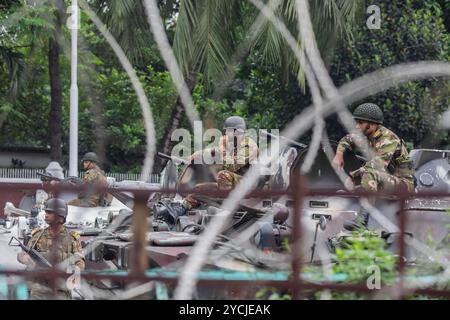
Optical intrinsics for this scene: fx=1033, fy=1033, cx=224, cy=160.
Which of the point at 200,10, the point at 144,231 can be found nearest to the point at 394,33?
the point at 200,10

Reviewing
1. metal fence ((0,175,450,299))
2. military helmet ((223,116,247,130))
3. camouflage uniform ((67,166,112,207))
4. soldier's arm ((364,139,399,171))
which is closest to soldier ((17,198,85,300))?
camouflage uniform ((67,166,112,207))

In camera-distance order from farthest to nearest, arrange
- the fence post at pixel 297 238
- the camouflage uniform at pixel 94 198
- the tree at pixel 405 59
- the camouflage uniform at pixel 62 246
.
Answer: the tree at pixel 405 59, the camouflage uniform at pixel 94 198, the camouflage uniform at pixel 62 246, the fence post at pixel 297 238

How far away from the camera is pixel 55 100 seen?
22.9 meters

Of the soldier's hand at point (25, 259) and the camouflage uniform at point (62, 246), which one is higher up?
the camouflage uniform at point (62, 246)

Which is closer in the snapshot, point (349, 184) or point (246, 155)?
point (349, 184)

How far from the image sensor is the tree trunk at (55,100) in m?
22.6

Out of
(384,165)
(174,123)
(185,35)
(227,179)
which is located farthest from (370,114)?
(174,123)

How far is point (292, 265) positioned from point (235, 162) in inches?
127

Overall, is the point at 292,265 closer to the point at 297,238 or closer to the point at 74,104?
the point at 297,238

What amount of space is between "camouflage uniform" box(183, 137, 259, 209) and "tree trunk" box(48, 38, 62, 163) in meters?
13.8

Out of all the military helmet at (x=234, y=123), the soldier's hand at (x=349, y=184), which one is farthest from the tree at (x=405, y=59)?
the soldier's hand at (x=349, y=184)

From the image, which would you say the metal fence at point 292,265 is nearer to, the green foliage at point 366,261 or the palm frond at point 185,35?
the green foliage at point 366,261

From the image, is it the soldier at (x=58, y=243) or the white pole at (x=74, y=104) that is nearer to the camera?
the soldier at (x=58, y=243)

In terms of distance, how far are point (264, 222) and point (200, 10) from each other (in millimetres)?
10424
